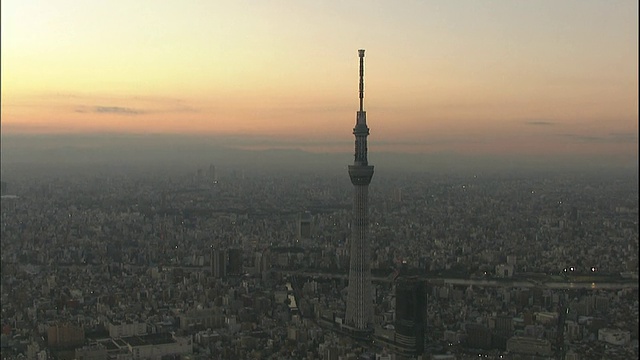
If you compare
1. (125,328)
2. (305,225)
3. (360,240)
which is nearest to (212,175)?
(305,225)

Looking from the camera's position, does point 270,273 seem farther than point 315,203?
No

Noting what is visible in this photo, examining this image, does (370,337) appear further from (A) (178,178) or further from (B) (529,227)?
(A) (178,178)

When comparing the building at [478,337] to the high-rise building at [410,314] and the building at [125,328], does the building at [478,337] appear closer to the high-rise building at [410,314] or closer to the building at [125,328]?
the high-rise building at [410,314]

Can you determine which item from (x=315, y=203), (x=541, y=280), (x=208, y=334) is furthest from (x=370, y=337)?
(x=315, y=203)

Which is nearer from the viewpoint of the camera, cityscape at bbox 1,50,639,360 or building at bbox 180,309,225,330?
cityscape at bbox 1,50,639,360

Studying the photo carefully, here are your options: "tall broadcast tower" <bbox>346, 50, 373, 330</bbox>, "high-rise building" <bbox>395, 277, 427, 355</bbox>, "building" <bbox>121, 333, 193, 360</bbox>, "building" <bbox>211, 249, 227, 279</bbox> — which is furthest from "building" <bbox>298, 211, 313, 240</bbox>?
"building" <bbox>121, 333, 193, 360</bbox>

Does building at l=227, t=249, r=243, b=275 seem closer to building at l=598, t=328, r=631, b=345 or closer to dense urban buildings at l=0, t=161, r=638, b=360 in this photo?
dense urban buildings at l=0, t=161, r=638, b=360

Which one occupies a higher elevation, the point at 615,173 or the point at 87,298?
the point at 615,173
